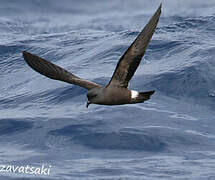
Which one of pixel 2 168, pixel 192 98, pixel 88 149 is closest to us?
pixel 2 168

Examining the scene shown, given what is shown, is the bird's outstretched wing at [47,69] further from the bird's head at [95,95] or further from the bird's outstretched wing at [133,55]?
the bird's outstretched wing at [133,55]

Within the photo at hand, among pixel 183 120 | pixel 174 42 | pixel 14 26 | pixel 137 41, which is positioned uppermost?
pixel 14 26

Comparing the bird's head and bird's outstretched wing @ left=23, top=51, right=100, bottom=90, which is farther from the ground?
bird's outstretched wing @ left=23, top=51, right=100, bottom=90

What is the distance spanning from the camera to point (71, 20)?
2367 cm

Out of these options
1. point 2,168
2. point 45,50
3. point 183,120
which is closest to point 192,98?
point 183,120

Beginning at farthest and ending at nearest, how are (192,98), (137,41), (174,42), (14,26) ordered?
(14,26) → (174,42) → (192,98) → (137,41)

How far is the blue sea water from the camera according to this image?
8992mm

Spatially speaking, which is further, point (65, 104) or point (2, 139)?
point (65, 104)

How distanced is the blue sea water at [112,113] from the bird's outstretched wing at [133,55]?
1726 mm

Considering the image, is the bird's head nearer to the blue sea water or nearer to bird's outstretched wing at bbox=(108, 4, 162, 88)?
bird's outstretched wing at bbox=(108, 4, 162, 88)

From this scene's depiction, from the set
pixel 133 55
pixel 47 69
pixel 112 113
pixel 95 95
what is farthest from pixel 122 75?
pixel 112 113

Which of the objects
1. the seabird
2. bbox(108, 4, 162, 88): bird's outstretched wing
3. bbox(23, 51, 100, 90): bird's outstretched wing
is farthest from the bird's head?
bbox(23, 51, 100, 90): bird's outstretched wing

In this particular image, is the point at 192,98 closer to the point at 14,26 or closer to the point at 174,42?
the point at 174,42

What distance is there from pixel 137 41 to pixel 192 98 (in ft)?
16.6
